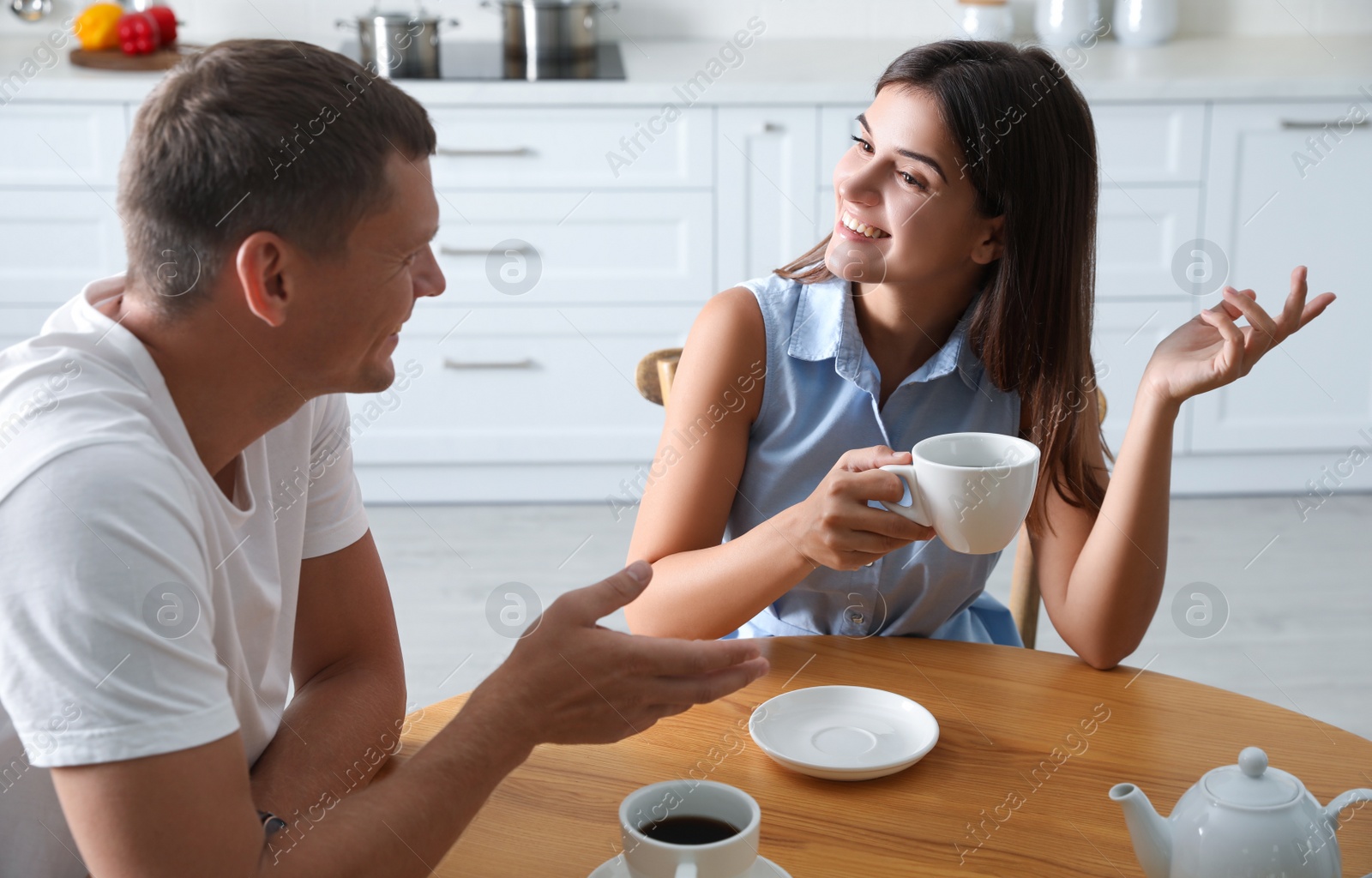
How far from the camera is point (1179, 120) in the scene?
300 centimetres

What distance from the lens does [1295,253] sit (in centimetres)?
311

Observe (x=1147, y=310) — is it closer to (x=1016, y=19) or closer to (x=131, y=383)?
(x=1016, y=19)

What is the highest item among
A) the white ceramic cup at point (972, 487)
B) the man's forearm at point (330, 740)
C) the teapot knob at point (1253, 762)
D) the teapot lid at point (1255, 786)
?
the white ceramic cup at point (972, 487)

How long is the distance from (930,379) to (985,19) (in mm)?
2367

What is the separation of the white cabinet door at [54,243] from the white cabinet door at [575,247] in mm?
787

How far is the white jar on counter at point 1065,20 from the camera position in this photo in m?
3.40

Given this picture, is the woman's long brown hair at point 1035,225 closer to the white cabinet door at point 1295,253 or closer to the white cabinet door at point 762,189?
the white cabinet door at point 762,189

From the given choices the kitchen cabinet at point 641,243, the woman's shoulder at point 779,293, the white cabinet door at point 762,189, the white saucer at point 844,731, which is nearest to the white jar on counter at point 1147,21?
the kitchen cabinet at point 641,243

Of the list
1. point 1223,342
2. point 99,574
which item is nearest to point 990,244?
point 1223,342

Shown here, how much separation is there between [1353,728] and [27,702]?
2228 mm

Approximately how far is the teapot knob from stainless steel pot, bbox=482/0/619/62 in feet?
8.96

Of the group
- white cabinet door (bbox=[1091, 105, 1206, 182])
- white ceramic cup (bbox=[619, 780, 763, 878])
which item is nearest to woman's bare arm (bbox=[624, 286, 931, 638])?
white ceramic cup (bbox=[619, 780, 763, 878])

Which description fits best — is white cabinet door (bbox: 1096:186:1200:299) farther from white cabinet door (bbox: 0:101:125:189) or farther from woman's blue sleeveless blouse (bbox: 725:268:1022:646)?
Result: white cabinet door (bbox: 0:101:125:189)

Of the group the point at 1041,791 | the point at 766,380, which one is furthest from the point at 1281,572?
the point at 1041,791
